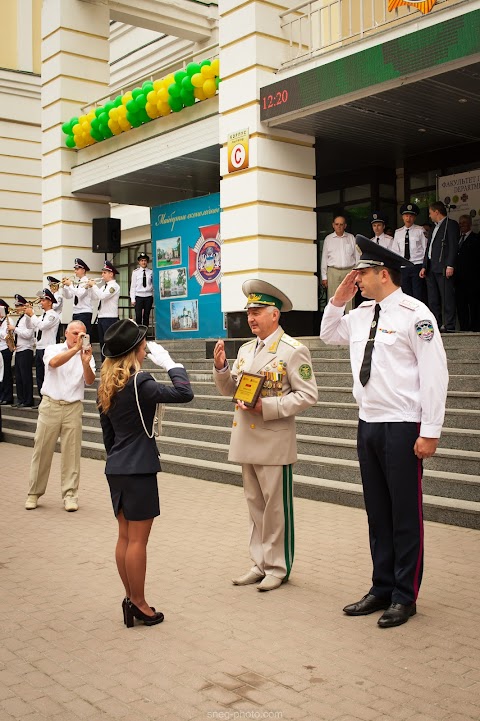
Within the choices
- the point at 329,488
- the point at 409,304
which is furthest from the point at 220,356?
the point at 329,488

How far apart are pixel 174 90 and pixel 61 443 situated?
8.02 metres

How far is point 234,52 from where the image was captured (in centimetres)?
1225

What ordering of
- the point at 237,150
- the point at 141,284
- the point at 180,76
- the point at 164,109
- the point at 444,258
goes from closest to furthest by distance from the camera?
the point at 444,258, the point at 237,150, the point at 180,76, the point at 164,109, the point at 141,284

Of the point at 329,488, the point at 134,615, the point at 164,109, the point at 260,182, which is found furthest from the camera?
the point at 164,109

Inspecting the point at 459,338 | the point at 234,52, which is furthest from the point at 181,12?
the point at 459,338

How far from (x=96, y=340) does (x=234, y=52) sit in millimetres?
7660

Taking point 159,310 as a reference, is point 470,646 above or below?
below

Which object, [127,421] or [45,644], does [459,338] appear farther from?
[45,644]

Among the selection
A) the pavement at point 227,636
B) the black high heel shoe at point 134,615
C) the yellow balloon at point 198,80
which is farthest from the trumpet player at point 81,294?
the black high heel shoe at point 134,615

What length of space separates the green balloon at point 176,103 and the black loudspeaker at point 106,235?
372 centimetres

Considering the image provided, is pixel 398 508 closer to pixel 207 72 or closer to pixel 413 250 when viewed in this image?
pixel 413 250

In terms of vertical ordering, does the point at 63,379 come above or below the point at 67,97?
below

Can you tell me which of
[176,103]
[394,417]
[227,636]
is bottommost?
[227,636]

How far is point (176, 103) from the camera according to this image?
1380 cm
